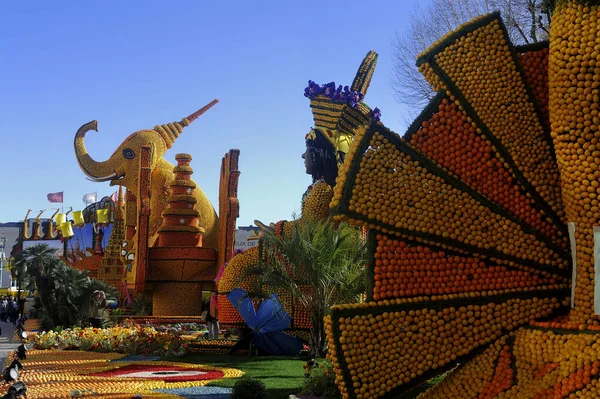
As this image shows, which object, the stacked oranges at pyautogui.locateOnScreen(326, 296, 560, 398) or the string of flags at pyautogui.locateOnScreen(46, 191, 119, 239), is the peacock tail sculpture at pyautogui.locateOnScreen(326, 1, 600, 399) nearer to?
the stacked oranges at pyautogui.locateOnScreen(326, 296, 560, 398)

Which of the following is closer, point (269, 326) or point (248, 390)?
point (248, 390)

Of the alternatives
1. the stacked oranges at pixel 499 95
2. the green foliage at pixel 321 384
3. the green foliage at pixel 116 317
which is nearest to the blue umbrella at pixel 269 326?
the green foliage at pixel 321 384

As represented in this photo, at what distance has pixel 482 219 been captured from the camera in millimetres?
6574

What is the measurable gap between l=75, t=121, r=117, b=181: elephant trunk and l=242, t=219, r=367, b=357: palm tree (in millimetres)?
22475

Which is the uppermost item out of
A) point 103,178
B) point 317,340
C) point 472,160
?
point 103,178

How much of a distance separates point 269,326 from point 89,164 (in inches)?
881

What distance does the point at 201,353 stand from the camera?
59.2ft

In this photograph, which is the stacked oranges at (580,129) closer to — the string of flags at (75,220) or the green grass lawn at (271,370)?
the green grass lawn at (271,370)

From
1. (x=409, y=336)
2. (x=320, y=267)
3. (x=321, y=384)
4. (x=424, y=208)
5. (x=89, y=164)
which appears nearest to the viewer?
(x=409, y=336)

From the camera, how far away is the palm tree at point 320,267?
13812 mm

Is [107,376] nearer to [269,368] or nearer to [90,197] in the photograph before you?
[269,368]

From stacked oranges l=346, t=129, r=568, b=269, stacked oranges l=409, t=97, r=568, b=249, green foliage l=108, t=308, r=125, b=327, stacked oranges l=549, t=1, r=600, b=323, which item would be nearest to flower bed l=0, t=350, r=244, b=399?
stacked oranges l=346, t=129, r=568, b=269

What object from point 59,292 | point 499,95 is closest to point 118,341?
point 59,292

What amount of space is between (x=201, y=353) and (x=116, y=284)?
748 inches
